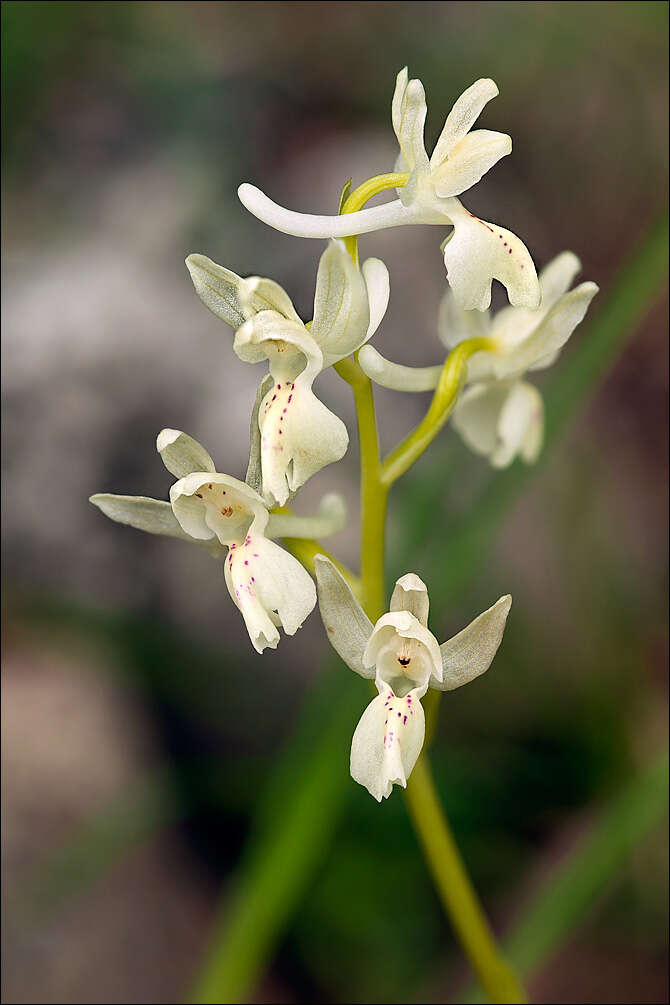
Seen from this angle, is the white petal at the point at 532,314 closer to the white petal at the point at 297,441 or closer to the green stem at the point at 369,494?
the green stem at the point at 369,494

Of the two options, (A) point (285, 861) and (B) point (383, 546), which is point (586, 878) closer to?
(A) point (285, 861)

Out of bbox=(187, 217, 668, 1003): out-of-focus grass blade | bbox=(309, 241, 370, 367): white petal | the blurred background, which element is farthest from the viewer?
the blurred background

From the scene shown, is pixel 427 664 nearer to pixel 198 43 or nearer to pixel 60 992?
pixel 60 992

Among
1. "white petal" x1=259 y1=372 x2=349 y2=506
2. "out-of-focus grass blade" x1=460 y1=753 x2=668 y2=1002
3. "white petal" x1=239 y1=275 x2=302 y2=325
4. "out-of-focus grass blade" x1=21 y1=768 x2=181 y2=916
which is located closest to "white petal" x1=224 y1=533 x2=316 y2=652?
"white petal" x1=259 y1=372 x2=349 y2=506

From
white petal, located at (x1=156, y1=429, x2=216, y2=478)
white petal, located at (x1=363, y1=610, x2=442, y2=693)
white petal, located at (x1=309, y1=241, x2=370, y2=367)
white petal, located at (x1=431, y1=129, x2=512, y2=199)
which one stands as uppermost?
white petal, located at (x1=431, y1=129, x2=512, y2=199)

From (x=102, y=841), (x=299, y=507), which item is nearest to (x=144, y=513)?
(x=102, y=841)

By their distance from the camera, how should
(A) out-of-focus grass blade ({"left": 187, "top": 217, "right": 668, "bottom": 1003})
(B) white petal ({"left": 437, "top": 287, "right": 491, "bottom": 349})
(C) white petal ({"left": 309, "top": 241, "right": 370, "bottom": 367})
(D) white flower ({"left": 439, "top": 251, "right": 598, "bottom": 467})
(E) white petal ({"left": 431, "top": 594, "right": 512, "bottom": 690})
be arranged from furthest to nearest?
(A) out-of-focus grass blade ({"left": 187, "top": 217, "right": 668, "bottom": 1003})
(B) white petal ({"left": 437, "top": 287, "right": 491, "bottom": 349})
(D) white flower ({"left": 439, "top": 251, "right": 598, "bottom": 467})
(E) white petal ({"left": 431, "top": 594, "right": 512, "bottom": 690})
(C) white petal ({"left": 309, "top": 241, "right": 370, "bottom": 367})

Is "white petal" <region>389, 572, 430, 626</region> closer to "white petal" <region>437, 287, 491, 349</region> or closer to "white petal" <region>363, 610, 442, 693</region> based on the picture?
"white petal" <region>363, 610, 442, 693</region>
